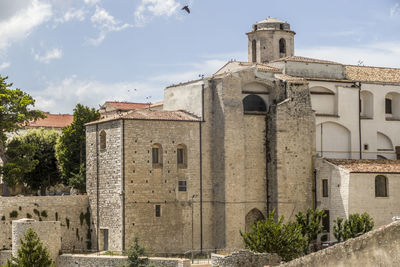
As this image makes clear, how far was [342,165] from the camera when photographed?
4000 cm

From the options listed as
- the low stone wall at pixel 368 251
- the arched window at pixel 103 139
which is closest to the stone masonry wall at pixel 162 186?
the arched window at pixel 103 139

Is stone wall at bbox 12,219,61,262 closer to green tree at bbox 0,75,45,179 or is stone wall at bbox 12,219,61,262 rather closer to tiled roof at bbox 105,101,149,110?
green tree at bbox 0,75,45,179

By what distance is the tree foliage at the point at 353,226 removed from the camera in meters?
36.0

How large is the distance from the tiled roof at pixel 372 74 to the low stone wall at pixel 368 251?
31748mm

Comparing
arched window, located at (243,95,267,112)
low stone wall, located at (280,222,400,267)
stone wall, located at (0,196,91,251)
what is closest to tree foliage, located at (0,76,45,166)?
stone wall, located at (0,196,91,251)

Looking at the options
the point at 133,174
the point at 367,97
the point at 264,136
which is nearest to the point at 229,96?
the point at 264,136

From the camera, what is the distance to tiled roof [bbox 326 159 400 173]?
39312 millimetres

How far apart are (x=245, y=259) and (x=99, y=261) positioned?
757 cm

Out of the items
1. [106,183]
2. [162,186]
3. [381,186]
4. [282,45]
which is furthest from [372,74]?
[106,183]

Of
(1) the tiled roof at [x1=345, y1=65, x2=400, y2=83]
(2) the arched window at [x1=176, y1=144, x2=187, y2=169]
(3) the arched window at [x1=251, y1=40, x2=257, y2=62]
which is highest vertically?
(3) the arched window at [x1=251, y1=40, x2=257, y2=62]

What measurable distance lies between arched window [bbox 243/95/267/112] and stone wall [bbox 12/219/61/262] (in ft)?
42.1

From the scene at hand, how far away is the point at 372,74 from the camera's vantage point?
4666 centimetres

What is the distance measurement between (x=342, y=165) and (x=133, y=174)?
11.3 m

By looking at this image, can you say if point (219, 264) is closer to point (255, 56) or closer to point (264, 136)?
point (264, 136)
